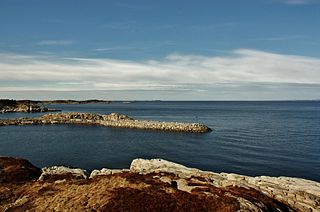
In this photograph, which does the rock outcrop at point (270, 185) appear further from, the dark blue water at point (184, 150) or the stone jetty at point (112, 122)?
the stone jetty at point (112, 122)

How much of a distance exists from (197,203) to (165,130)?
86.1 meters

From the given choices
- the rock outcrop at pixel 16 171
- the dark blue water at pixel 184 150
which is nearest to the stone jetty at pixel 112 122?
the dark blue water at pixel 184 150

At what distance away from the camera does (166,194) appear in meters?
23.2

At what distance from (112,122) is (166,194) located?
106752 millimetres

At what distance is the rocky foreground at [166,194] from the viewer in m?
21.8

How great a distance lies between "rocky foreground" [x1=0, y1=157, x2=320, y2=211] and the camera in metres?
21.8

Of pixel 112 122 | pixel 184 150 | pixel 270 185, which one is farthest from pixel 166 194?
pixel 112 122

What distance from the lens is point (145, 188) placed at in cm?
2442

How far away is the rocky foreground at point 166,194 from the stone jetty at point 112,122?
2904 inches

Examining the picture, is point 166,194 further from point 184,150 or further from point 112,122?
point 112,122

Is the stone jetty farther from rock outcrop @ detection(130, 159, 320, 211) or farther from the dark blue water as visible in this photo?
rock outcrop @ detection(130, 159, 320, 211)

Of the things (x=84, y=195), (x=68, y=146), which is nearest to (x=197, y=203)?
(x=84, y=195)

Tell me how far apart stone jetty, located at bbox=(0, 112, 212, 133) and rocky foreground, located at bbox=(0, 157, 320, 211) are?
242 ft

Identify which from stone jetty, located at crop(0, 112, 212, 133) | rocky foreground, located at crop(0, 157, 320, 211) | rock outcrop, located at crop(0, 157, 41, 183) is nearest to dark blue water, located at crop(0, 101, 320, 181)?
stone jetty, located at crop(0, 112, 212, 133)
